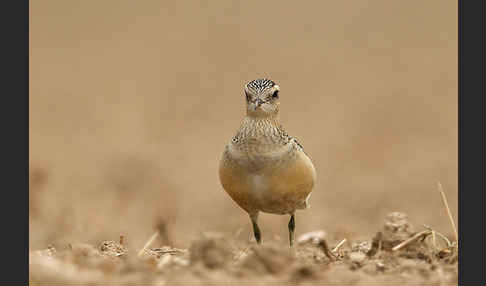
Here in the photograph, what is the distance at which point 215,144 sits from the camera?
727 inches

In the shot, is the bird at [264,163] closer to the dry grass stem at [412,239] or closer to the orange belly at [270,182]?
the orange belly at [270,182]

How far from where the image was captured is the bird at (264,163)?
7.84 m

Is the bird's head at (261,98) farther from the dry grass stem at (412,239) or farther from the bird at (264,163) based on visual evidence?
the dry grass stem at (412,239)

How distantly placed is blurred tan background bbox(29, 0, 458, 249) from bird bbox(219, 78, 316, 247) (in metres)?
2.18

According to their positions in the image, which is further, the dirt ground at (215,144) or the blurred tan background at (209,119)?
the blurred tan background at (209,119)

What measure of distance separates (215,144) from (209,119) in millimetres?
2361

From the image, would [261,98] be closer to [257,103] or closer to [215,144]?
[257,103]

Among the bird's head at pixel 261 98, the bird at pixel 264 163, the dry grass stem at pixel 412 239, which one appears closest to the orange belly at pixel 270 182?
the bird at pixel 264 163

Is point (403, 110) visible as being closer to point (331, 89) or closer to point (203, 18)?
point (331, 89)

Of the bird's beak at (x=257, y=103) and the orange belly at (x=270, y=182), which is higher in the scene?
the bird's beak at (x=257, y=103)

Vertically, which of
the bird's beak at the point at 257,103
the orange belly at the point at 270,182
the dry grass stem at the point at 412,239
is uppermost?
the bird's beak at the point at 257,103

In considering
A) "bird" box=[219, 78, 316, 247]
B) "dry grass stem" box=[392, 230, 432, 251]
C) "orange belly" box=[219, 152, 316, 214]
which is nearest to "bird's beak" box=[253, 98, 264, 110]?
"bird" box=[219, 78, 316, 247]

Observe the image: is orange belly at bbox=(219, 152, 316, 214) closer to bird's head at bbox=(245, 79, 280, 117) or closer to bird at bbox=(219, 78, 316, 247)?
bird at bbox=(219, 78, 316, 247)

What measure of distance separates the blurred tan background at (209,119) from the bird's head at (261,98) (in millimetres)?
2478
